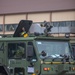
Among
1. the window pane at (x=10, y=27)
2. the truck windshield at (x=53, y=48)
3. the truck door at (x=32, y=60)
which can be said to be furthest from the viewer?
the window pane at (x=10, y=27)

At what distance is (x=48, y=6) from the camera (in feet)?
90.5

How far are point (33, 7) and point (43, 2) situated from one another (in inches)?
41.2

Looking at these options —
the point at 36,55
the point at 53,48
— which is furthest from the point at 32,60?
the point at 53,48

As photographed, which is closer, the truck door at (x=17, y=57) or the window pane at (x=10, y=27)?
the truck door at (x=17, y=57)

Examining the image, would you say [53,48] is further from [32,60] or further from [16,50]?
[16,50]

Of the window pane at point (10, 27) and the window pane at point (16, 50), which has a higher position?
the window pane at point (10, 27)

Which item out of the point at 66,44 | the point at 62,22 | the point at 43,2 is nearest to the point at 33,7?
the point at 43,2

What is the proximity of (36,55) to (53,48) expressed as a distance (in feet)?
2.65

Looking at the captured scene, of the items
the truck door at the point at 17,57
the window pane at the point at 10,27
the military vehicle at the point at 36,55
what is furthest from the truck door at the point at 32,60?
the window pane at the point at 10,27

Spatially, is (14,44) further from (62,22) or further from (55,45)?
(62,22)

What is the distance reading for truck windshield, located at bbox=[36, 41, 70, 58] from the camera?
12250mm

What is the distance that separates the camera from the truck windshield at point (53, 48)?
12250 mm

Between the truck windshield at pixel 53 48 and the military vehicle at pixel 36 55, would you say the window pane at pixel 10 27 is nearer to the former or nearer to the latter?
the military vehicle at pixel 36 55

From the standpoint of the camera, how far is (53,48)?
1245cm
